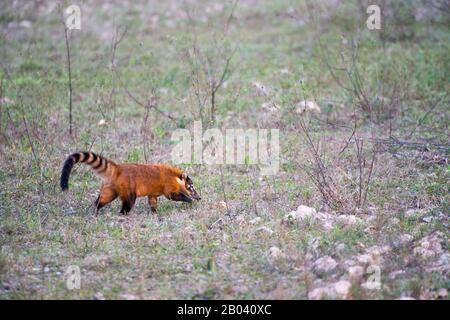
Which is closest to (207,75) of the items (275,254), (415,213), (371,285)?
(415,213)

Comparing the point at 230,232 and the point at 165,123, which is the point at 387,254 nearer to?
the point at 230,232

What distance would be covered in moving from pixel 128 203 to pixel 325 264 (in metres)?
2.28

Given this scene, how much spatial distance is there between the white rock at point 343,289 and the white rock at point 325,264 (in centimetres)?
37

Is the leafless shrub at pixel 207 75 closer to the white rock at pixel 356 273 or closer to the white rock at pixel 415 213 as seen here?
the white rock at pixel 415 213

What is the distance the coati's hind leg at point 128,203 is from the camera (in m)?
7.25

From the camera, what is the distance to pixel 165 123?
10.2m

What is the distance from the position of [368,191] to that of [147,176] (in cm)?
230

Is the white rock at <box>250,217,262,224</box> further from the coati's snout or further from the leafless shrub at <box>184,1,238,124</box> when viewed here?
the leafless shrub at <box>184,1,238,124</box>

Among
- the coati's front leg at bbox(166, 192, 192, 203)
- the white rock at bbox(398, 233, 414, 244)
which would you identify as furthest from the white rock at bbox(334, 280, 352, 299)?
the coati's front leg at bbox(166, 192, 192, 203)

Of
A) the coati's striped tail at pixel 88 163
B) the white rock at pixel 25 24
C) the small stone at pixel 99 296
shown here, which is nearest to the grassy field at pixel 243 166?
the small stone at pixel 99 296
